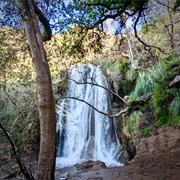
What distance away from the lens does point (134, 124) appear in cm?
766

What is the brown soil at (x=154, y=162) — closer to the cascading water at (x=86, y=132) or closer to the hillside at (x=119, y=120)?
the hillside at (x=119, y=120)

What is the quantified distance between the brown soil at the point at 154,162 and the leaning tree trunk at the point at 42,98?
1.44 m

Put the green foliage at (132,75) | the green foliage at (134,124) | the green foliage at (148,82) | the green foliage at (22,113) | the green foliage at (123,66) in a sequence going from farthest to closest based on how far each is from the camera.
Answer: the green foliage at (123,66) < the green foliage at (132,75) < the green foliage at (148,82) < the green foliage at (134,124) < the green foliage at (22,113)

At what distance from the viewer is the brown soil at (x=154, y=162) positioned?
4.10m

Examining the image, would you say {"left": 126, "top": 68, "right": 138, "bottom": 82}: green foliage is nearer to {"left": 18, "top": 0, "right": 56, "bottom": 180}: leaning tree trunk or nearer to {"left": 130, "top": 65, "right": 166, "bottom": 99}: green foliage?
{"left": 130, "top": 65, "right": 166, "bottom": 99}: green foliage

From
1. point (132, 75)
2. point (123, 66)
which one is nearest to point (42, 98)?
point (132, 75)

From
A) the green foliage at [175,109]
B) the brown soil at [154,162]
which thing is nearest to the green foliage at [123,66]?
the green foliage at [175,109]

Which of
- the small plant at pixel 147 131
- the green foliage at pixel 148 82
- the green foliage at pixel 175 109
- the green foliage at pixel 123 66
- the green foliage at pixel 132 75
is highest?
the green foliage at pixel 123 66

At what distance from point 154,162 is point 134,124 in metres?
2.82

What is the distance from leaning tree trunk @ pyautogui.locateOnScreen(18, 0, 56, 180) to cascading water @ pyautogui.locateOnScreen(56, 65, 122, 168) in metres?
4.77

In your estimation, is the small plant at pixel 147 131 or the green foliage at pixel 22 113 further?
the small plant at pixel 147 131

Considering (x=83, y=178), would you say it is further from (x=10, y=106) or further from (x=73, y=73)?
(x=73, y=73)

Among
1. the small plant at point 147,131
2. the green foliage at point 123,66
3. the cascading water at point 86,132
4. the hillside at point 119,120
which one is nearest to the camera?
the hillside at point 119,120

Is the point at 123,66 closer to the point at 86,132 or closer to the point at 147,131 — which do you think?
the point at 86,132
